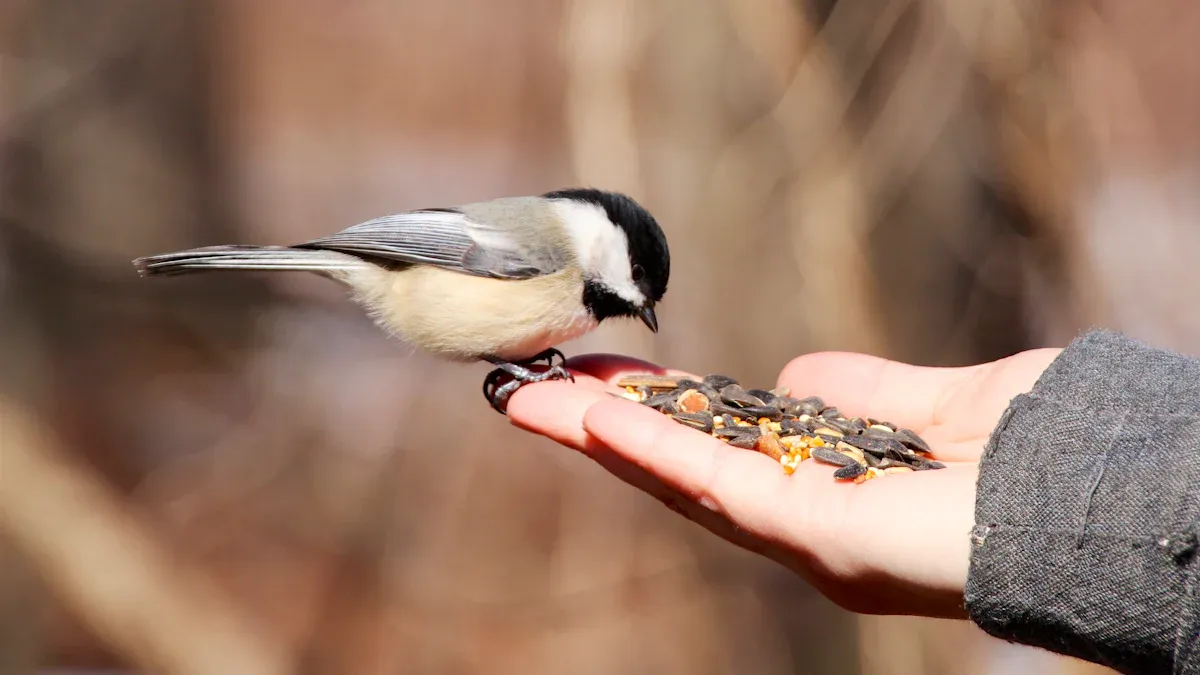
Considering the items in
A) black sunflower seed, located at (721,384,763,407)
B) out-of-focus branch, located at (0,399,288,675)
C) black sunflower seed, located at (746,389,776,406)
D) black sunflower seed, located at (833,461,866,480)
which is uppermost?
black sunflower seed, located at (833,461,866,480)

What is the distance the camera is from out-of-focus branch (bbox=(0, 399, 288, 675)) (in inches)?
84.4

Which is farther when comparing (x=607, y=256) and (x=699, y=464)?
(x=607, y=256)

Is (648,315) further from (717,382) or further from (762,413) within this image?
(762,413)

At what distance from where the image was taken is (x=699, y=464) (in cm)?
110

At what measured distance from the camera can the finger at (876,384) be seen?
5.01 ft

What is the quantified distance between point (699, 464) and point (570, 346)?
5.72 ft

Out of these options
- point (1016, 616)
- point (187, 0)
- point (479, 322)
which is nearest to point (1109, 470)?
point (1016, 616)

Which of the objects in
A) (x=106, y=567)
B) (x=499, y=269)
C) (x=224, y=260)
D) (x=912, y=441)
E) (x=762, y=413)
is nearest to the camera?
(x=912, y=441)

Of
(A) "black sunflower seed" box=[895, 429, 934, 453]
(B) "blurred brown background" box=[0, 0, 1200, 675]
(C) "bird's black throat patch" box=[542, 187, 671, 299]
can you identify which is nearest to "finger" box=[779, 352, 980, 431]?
(A) "black sunflower seed" box=[895, 429, 934, 453]

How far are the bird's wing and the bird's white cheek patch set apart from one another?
64mm

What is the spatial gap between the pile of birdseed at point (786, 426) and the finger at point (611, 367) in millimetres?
57

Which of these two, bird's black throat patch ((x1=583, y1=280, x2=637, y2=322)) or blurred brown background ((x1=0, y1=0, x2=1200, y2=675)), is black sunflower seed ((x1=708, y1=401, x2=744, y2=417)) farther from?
blurred brown background ((x1=0, y1=0, x2=1200, y2=675))

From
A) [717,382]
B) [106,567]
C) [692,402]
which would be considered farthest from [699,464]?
[106,567]

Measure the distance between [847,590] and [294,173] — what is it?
2330mm
